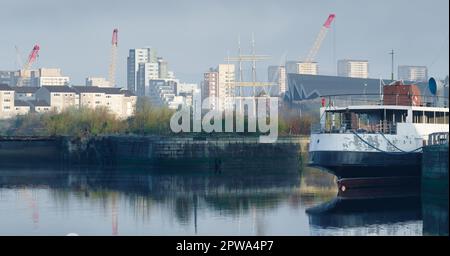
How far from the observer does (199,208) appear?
182 feet

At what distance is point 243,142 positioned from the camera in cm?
8844

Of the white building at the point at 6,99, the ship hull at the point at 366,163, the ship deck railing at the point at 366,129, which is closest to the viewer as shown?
the ship hull at the point at 366,163

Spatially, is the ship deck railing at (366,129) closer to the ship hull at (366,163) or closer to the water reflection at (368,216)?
the ship hull at (366,163)

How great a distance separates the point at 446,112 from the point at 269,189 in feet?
36.9

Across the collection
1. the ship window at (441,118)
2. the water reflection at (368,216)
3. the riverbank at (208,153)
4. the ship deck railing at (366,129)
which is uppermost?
the ship window at (441,118)

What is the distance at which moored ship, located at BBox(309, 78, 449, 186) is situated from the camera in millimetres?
57781

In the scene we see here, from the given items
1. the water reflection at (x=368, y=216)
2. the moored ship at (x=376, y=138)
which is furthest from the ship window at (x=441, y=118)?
the water reflection at (x=368, y=216)

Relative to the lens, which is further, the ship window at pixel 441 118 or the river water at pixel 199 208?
the ship window at pixel 441 118

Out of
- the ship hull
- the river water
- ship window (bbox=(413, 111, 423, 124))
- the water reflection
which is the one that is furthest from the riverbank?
the water reflection

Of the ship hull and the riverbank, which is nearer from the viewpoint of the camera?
the ship hull

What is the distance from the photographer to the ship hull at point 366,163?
57.6 meters

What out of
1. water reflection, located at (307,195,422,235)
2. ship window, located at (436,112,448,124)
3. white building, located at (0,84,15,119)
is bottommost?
water reflection, located at (307,195,422,235)

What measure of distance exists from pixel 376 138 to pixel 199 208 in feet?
33.8

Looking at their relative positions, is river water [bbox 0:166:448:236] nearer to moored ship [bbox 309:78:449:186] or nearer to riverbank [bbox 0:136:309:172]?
moored ship [bbox 309:78:449:186]
